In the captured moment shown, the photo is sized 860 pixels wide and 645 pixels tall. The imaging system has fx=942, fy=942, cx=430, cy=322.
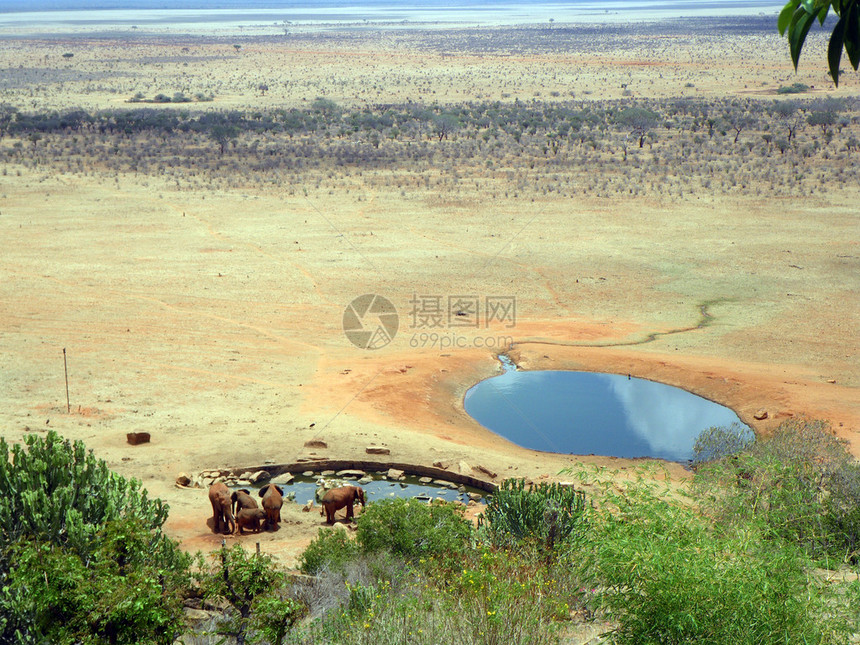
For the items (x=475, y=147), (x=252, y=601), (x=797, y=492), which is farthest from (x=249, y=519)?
(x=475, y=147)

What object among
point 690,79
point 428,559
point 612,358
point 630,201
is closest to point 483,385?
point 612,358

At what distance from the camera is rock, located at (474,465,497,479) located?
49.2 ft

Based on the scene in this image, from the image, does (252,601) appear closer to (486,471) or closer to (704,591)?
(704,591)

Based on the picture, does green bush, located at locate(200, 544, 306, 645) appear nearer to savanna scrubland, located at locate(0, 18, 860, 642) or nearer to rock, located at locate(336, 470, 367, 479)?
savanna scrubland, located at locate(0, 18, 860, 642)

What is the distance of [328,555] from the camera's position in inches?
402

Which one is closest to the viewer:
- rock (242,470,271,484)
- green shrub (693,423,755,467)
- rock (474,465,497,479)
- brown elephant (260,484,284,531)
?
brown elephant (260,484,284,531)

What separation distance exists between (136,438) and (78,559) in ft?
27.5

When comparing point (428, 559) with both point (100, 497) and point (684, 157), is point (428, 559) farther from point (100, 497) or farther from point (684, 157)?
point (684, 157)

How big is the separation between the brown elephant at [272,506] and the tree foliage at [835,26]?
33.7 feet

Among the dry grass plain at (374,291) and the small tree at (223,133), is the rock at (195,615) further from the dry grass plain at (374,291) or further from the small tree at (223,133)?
the small tree at (223,133)

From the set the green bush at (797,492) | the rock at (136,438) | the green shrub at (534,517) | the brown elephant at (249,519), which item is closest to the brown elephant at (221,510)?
the brown elephant at (249,519)

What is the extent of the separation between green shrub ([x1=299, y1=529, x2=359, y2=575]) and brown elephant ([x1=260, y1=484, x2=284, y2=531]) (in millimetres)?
2316

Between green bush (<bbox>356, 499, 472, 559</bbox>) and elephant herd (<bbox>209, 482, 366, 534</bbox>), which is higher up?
green bush (<bbox>356, 499, 472, 559</bbox>)

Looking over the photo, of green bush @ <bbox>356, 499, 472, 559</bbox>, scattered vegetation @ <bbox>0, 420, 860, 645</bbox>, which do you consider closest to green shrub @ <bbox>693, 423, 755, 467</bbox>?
scattered vegetation @ <bbox>0, 420, 860, 645</bbox>
